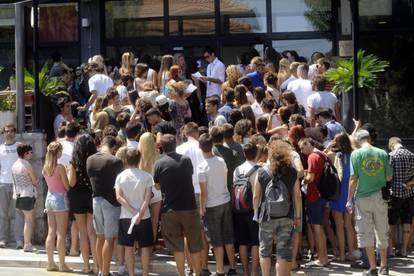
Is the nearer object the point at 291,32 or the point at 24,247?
the point at 24,247

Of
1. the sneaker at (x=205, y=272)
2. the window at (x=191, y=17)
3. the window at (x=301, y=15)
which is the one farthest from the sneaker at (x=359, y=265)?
the window at (x=191, y=17)

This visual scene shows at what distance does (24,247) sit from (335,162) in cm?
527

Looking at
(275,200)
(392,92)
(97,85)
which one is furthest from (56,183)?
(392,92)

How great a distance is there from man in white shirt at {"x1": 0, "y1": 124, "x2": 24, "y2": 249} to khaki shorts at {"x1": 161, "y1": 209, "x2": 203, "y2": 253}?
373 cm

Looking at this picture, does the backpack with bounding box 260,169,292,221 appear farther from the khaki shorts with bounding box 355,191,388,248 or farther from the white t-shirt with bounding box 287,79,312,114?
the white t-shirt with bounding box 287,79,312,114

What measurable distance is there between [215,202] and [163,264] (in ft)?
5.05

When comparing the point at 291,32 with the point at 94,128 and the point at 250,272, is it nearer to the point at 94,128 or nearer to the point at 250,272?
the point at 94,128

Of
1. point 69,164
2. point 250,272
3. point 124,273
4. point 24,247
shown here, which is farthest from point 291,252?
point 24,247

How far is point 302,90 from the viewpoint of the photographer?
17234 millimetres

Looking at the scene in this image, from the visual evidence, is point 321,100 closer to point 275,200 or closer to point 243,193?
point 243,193

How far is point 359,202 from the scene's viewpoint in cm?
1411

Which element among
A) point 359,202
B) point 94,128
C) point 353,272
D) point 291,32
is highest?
point 291,32

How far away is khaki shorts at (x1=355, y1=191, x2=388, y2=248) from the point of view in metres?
14.0

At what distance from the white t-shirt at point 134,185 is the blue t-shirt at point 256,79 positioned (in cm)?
500
